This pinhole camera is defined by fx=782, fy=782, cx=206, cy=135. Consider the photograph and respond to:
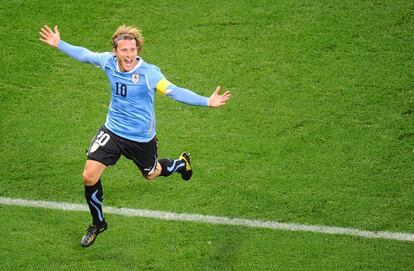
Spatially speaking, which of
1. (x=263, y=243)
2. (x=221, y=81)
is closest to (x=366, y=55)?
(x=221, y=81)

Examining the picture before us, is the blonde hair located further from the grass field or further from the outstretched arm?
the grass field

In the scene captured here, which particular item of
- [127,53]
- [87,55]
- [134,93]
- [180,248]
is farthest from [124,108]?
[180,248]

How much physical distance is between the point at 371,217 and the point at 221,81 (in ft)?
10.3

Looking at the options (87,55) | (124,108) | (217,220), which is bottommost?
(217,220)

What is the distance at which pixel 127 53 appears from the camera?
781 cm

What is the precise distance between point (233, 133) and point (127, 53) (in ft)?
8.66

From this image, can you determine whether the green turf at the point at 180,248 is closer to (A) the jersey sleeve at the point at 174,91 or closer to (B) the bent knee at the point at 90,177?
(B) the bent knee at the point at 90,177

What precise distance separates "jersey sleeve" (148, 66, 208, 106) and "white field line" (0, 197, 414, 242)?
161 cm

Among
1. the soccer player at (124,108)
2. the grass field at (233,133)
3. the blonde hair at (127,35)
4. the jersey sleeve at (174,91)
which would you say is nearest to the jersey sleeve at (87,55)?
the soccer player at (124,108)

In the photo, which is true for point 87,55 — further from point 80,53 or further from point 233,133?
point 233,133

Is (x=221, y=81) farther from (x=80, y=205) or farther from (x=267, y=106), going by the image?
(x=80, y=205)

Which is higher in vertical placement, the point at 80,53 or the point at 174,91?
the point at 80,53

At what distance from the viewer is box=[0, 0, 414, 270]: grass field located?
8.35m

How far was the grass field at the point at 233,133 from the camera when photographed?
835cm
